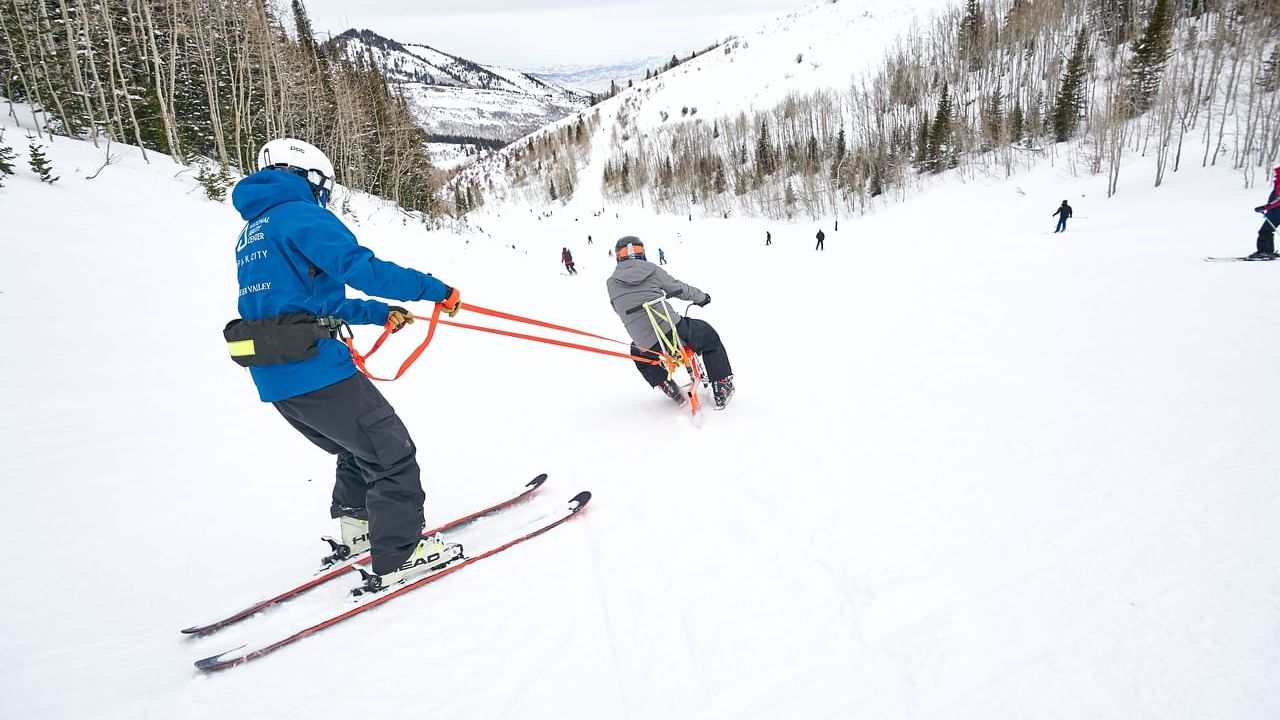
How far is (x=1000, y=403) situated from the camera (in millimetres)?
4621

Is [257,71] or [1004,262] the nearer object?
[1004,262]

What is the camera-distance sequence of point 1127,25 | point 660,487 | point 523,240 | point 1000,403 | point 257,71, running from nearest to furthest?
point 660,487 < point 1000,403 < point 257,71 < point 1127,25 < point 523,240

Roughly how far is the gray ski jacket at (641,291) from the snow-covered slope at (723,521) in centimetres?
101

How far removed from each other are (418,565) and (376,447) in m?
0.78

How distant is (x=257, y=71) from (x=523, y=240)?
82.9ft

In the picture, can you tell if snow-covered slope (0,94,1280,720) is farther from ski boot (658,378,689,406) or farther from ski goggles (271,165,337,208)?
ski goggles (271,165,337,208)

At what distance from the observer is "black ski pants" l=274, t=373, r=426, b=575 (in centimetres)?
270

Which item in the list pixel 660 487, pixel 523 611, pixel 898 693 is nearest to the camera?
pixel 898 693

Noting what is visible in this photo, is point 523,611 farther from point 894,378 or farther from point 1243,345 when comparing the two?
point 1243,345

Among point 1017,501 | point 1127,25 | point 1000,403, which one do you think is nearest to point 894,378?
point 1000,403

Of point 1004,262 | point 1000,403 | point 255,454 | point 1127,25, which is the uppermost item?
point 1127,25

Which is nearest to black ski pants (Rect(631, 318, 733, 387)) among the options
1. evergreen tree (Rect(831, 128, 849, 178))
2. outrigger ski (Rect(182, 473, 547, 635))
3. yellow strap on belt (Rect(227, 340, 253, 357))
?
outrigger ski (Rect(182, 473, 547, 635))

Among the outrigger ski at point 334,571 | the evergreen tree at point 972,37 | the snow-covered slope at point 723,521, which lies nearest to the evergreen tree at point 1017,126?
the evergreen tree at point 972,37

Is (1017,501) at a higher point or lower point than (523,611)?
lower
